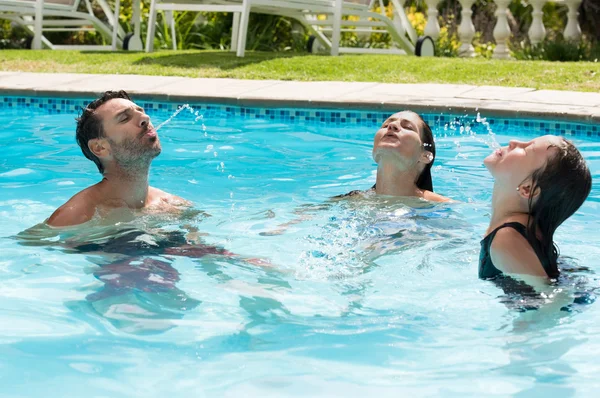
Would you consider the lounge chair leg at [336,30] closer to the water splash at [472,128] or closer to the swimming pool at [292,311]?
the water splash at [472,128]

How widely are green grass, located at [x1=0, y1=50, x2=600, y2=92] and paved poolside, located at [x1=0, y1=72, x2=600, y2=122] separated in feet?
1.21

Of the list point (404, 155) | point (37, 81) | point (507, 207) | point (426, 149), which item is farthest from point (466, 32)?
point (507, 207)

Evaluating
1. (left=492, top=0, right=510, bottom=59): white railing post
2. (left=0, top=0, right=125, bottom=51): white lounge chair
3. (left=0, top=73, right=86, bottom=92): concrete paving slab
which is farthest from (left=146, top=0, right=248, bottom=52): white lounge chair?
(left=492, top=0, right=510, bottom=59): white railing post

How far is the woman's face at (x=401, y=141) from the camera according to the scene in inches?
181

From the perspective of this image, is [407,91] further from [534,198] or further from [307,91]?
[534,198]

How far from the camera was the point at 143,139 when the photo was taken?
411 cm

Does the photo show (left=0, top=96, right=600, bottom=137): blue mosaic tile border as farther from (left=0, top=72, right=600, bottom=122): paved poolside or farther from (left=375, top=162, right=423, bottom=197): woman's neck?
(left=375, top=162, right=423, bottom=197): woman's neck

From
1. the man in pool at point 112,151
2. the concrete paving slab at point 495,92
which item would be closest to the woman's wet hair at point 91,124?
the man in pool at point 112,151

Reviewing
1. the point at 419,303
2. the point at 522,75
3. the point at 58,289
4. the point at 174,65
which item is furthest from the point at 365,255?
the point at 174,65

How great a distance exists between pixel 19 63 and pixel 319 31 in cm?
386

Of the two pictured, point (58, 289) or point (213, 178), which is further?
point (213, 178)

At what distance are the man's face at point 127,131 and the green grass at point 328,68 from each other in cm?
462

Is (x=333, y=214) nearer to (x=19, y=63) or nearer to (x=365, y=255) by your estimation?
(x=365, y=255)

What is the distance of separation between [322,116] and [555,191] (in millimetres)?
4329
